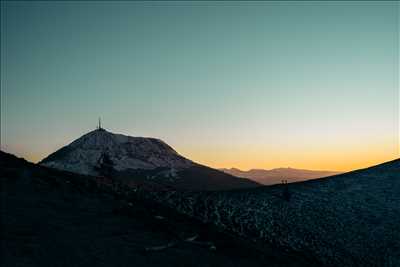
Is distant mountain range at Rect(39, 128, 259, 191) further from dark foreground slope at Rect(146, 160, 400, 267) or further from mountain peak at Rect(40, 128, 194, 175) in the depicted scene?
dark foreground slope at Rect(146, 160, 400, 267)

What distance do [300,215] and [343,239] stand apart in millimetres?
4296

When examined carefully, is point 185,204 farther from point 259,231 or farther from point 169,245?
point 169,245

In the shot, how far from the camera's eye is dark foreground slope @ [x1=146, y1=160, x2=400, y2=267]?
2739cm

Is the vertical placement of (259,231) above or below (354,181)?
below

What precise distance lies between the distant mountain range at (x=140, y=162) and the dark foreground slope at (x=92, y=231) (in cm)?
8926

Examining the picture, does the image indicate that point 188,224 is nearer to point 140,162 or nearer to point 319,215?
point 319,215

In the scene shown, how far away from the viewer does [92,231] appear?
20125mm

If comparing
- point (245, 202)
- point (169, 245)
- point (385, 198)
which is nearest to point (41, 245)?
point (169, 245)

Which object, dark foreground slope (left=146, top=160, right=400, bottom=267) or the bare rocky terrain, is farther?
dark foreground slope (left=146, top=160, right=400, bottom=267)

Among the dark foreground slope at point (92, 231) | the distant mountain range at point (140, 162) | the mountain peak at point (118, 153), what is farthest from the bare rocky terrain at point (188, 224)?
the mountain peak at point (118, 153)

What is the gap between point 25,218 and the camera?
800 inches

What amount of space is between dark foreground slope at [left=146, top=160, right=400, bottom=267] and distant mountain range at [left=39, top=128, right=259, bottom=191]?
8082 centimetres

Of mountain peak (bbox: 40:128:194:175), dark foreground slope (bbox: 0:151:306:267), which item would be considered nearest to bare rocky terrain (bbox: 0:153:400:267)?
dark foreground slope (bbox: 0:151:306:267)

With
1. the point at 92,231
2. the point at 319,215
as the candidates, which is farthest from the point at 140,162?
the point at 92,231
